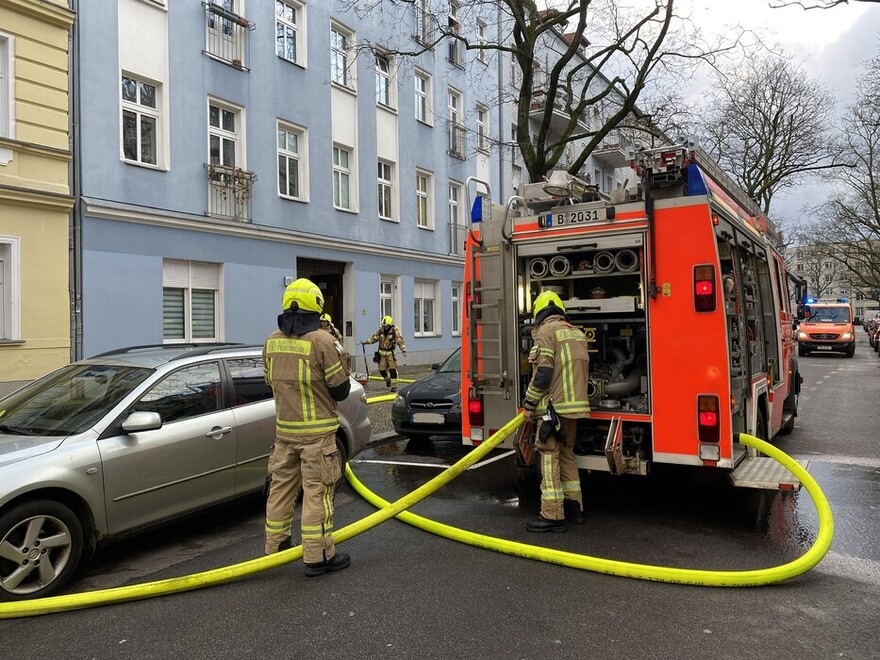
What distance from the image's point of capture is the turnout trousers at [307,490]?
4211 mm

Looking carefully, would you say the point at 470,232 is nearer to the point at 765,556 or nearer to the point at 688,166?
the point at 688,166

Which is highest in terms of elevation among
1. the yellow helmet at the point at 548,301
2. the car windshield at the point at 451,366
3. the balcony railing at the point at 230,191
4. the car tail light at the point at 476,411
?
the balcony railing at the point at 230,191

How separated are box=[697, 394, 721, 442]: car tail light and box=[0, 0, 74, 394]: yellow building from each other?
10.2m

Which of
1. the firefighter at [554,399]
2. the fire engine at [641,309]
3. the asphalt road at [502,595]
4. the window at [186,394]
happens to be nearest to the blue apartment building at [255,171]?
Answer: the window at [186,394]

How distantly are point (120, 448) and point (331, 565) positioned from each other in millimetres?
1542

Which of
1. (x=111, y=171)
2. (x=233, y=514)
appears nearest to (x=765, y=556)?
(x=233, y=514)

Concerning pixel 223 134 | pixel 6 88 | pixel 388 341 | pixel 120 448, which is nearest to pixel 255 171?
pixel 223 134

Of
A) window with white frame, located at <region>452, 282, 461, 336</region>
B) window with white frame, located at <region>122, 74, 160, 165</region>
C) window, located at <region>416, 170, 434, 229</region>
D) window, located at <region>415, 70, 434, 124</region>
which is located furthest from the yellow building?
window with white frame, located at <region>452, 282, 461, 336</region>

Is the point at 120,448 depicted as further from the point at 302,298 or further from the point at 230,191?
the point at 230,191

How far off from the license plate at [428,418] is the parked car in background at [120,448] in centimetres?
325

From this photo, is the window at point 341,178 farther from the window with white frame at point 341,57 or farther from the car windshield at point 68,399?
the car windshield at point 68,399

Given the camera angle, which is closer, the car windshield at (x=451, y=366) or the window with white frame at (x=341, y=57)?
the car windshield at (x=451, y=366)

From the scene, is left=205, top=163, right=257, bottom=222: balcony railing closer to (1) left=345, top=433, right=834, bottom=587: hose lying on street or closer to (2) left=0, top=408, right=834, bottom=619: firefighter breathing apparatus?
(2) left=0, top=408, right=834, bottom=619: firefighter breathing apparatus

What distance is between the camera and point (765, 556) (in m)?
4.55
